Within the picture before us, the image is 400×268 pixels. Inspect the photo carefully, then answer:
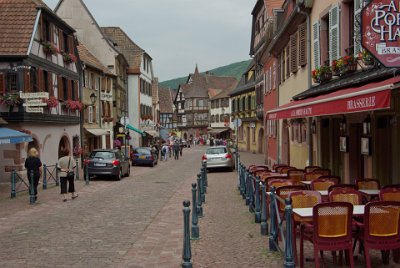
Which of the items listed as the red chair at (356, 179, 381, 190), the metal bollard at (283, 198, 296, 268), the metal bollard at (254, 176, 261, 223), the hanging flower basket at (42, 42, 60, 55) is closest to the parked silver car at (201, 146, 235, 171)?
the hanging flower basket at (42, 42, 60, 55)

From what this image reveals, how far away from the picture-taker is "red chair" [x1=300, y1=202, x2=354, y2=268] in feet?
21.0

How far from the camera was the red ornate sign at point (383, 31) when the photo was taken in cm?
717

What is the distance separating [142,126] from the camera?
57312 millimetres

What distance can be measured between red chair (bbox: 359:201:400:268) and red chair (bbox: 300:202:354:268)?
0.78ft

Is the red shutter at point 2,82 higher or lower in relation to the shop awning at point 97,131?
higher

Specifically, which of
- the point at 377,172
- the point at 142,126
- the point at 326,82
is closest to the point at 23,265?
the point at 377,172

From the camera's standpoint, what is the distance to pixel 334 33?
1458 cm

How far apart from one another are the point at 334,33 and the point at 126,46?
4403 centimetres

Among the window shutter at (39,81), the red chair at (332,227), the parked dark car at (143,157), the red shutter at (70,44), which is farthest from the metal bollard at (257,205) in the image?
the parked dark car at (143,157)

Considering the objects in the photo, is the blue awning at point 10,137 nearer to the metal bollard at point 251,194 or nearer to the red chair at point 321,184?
the metal bollard at point 251,194

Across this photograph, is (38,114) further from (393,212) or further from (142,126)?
(142,126)

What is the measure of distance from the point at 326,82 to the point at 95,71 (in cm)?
2580

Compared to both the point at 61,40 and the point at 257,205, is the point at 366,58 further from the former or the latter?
the point at 61,40

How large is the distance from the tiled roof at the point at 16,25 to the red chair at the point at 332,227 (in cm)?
1819
